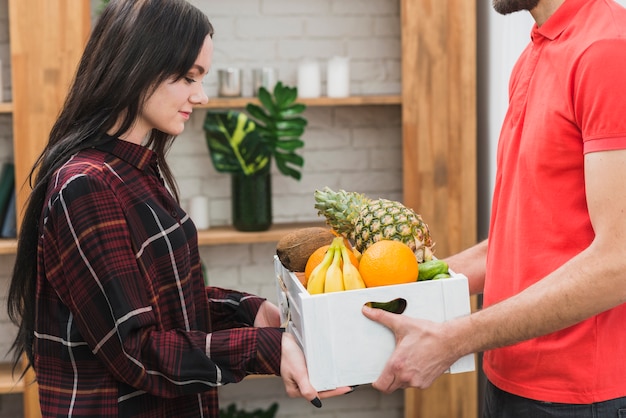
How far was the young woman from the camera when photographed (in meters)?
1.39

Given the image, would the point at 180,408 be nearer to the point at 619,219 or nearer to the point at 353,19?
the point at 619,219

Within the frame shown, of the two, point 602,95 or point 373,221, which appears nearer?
point 602,95

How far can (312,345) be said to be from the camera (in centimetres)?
138

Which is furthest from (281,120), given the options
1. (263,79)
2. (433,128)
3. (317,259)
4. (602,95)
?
(602,95)

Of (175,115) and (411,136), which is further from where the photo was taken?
(411,136)

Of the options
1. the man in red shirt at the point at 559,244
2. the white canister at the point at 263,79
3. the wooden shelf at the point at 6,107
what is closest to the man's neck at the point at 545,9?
the man in red shirt at the point at 559,244

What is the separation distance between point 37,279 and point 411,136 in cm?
181

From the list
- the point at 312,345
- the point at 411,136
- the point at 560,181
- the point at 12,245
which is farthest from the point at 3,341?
the point at 560,181

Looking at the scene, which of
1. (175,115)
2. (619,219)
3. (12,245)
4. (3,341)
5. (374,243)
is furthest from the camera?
(3,341)

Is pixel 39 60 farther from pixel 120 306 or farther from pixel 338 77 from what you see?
pixel 120 306

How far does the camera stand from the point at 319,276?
54.5 inches

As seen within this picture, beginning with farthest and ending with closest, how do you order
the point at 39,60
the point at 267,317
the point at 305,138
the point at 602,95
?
the point at 305,138 → the point at 39,60 → the point at 267,317 → the point at 602,95

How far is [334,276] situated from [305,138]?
2077 mm

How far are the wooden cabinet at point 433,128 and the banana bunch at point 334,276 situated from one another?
1.64 meters
